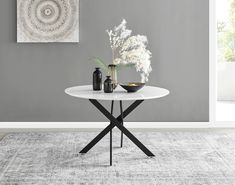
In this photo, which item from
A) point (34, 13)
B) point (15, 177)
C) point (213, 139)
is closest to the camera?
point (15, 177)

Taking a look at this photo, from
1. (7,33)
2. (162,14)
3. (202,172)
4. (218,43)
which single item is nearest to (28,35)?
(7,33)

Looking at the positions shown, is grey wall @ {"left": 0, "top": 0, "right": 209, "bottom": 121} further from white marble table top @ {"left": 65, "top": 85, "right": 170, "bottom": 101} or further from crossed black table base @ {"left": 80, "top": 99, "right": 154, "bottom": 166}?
crossed black table base @ {"left": 80, "top": 99, "right": 154, "bottom": 166}

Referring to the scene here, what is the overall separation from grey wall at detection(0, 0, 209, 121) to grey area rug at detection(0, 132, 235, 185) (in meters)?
0.49

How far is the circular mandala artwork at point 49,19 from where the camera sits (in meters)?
5.88

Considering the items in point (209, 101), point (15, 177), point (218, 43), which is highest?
point (218, 43)

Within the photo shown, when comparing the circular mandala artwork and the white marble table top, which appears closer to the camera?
the white marble table top

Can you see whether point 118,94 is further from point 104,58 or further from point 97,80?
point 104,58

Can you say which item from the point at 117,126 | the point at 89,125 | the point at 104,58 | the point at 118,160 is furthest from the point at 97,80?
the point at 89,125

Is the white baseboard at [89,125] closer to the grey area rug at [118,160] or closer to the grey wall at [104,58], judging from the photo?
the grey wall at [104,58]

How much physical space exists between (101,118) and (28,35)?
133cm

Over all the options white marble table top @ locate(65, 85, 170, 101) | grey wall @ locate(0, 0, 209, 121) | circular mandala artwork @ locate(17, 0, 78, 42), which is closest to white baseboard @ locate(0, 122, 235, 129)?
grey wall @ locate(0, 0, 209, 121)

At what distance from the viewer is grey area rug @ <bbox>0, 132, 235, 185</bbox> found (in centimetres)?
387

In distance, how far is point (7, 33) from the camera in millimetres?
5926

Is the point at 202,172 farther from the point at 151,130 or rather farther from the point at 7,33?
the point at 7,33
